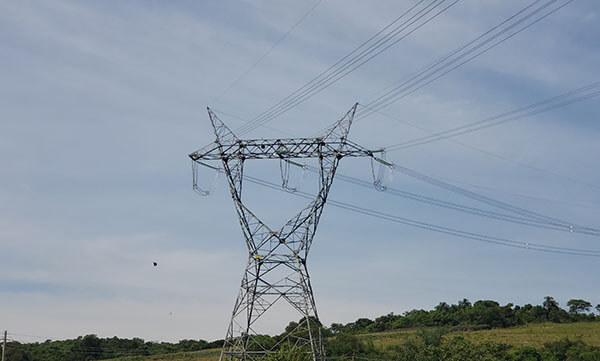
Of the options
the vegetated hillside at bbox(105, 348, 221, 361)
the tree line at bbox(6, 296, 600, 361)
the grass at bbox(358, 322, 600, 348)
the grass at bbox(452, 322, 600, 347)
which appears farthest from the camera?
the vegetated hillside at bbox(105, 348, 221, 361)

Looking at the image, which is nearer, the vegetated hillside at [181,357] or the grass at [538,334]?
the grass at [538,334]

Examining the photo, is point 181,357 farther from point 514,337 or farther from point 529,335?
point 529,335

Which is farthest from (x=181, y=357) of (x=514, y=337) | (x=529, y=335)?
(x=529, y=335)

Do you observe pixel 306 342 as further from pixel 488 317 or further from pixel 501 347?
pixel 488 317

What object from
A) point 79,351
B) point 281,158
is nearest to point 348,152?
point 281,158

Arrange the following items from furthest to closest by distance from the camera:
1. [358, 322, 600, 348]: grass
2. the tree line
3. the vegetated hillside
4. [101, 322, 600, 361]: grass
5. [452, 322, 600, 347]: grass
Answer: the vegetated hillside
[101, 322, 600, 361]: grass
[358, 322, 600, 348]: grass
[452, 322, 600, 347]: grass
the tree line

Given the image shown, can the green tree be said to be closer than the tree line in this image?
No

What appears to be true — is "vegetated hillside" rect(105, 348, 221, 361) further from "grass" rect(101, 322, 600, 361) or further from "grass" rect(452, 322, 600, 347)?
"grass" rect(452, 322, 600, 347)

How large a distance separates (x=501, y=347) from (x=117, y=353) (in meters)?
62.0

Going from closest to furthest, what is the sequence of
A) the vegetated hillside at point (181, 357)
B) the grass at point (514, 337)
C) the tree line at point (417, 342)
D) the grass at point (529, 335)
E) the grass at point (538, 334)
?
the tree line at point (417, 342) < the grass at point (538, 334) < the grass at point (529, 335) < the grass at point (514, 337) < the vegetated hillside at point (181, 357)

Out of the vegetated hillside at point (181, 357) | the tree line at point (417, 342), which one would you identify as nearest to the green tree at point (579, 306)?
the tree line at point (417, 342)

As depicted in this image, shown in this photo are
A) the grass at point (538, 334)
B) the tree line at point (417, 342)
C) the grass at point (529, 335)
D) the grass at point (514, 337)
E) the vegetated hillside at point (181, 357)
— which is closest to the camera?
the tree line at point (417, 342)

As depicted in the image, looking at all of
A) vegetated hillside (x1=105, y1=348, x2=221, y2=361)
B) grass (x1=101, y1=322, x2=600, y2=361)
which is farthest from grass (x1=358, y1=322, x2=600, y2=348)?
vegetated hillside (x1=105, y1=348, x2=221, y2=361)

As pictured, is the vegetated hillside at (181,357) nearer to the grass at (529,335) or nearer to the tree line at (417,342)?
the tree line at (417,342)
